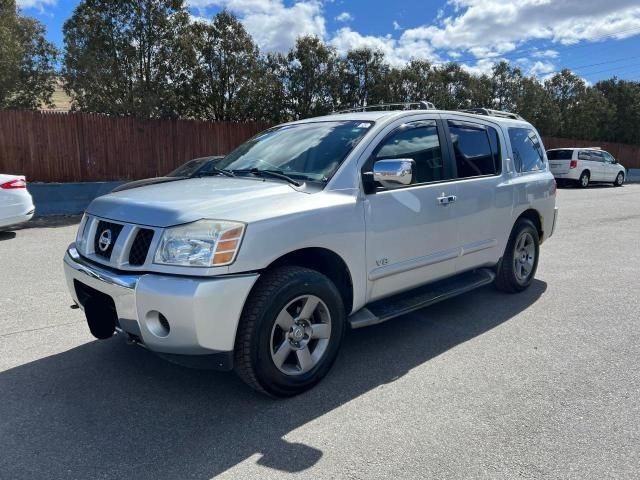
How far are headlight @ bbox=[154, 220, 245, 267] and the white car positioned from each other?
7.25 m

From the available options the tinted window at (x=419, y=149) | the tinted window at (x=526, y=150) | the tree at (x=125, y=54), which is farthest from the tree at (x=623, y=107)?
the tinted window at (x=419, y=149)

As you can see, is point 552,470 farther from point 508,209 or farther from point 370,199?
point 508,209

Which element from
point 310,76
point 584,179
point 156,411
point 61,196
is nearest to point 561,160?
point 584,179

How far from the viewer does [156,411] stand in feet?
10.2

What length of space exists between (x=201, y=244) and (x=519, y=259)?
3.90 metres

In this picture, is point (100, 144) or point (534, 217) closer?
point (534, 217)

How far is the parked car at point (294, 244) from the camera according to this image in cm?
288

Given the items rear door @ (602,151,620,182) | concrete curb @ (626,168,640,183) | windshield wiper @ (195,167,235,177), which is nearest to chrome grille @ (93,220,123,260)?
windshield wiper @ (195,167,235,177)

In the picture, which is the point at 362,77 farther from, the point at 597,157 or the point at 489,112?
the point at 489,112

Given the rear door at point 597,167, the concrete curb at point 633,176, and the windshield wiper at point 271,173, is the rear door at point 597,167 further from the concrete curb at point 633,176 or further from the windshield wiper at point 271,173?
the windshield wiper at point 271,173

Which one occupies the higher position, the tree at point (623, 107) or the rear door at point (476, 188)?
the tree at point (623, 107)

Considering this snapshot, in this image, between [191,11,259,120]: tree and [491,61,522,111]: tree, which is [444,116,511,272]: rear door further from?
[491,61,522,111]: tree

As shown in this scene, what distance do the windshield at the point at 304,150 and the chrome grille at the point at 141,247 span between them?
116cm

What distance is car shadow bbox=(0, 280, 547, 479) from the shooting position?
8.60 ft
